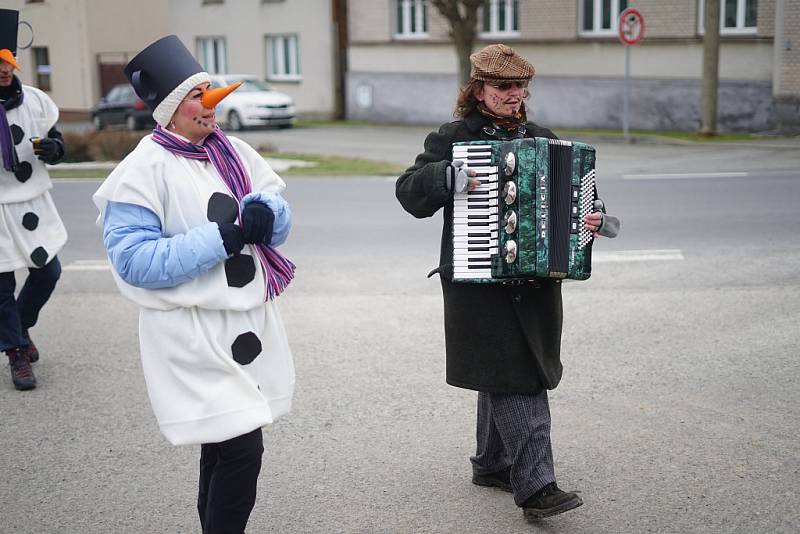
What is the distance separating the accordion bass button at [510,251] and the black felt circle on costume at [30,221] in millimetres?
3487

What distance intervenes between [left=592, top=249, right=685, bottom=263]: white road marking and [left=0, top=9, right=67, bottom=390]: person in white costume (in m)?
5.01

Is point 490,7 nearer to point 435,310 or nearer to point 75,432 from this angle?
point 435,310

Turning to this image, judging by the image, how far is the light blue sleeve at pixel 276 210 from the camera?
357 centimetres

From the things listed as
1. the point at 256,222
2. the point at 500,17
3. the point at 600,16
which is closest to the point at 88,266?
the point at 256,222

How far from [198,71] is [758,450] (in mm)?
3181

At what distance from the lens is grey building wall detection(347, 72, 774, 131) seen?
23.4m

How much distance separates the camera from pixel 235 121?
101ft

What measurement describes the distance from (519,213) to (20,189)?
3.58 meters

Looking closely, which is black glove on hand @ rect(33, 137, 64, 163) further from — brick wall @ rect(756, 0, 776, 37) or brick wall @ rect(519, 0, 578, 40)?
brick wall @ rect(519, 0, 578, 40)

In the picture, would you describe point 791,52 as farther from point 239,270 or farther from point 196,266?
point 196,266

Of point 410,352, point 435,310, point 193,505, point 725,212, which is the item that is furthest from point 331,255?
point 193,505

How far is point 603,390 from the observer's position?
5973mm

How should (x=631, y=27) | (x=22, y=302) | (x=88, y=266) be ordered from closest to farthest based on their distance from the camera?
(x=22, y=302), (x=88, y=266), (x=631, y=27)

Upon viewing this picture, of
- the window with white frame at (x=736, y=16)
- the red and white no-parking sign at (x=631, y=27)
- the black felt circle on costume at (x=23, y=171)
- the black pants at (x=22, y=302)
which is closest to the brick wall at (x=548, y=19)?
the window with white frame at (x=736, y=16)
